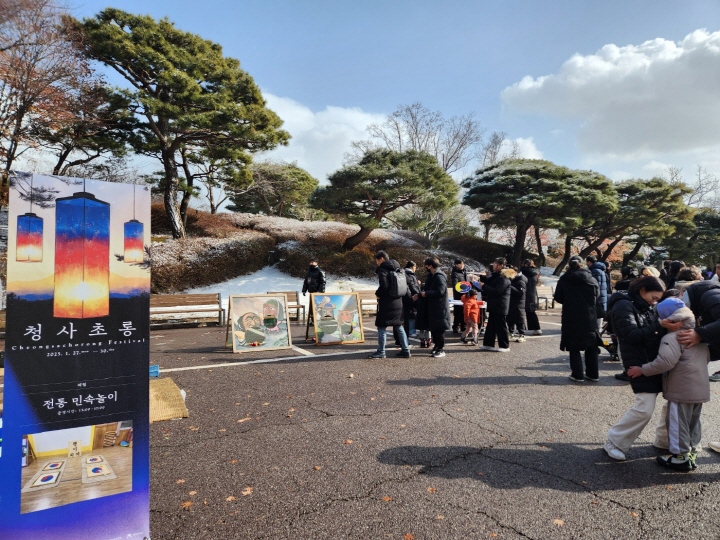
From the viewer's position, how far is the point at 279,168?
2723 centimetres

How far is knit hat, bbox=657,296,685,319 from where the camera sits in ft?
10.2

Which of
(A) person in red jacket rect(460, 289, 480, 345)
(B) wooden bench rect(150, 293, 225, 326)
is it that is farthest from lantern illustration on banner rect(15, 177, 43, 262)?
(B) wooden bench rect(150, 293, 225, 326)

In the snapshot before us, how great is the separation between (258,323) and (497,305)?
443cm

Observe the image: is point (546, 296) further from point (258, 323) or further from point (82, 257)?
point (82, 257)

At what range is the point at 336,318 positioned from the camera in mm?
8461

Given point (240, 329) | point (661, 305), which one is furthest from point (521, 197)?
point (661, 305)

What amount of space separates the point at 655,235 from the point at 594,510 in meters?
28.7

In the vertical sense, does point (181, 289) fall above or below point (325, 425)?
above

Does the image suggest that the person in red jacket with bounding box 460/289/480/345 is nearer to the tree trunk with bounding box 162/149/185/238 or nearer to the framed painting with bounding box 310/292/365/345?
the framed painting with bounding box 310/292/365/345

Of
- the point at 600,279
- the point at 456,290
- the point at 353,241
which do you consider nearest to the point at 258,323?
the point at 456,290

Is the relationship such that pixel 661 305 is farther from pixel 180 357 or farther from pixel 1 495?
pixel 180 357

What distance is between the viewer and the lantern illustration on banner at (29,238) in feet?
6.17

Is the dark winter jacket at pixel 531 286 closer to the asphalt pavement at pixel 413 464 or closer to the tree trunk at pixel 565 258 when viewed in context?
the asphalt pavement at pixel 413 464

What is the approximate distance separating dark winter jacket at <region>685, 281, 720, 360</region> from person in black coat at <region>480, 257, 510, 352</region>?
3.54 m
